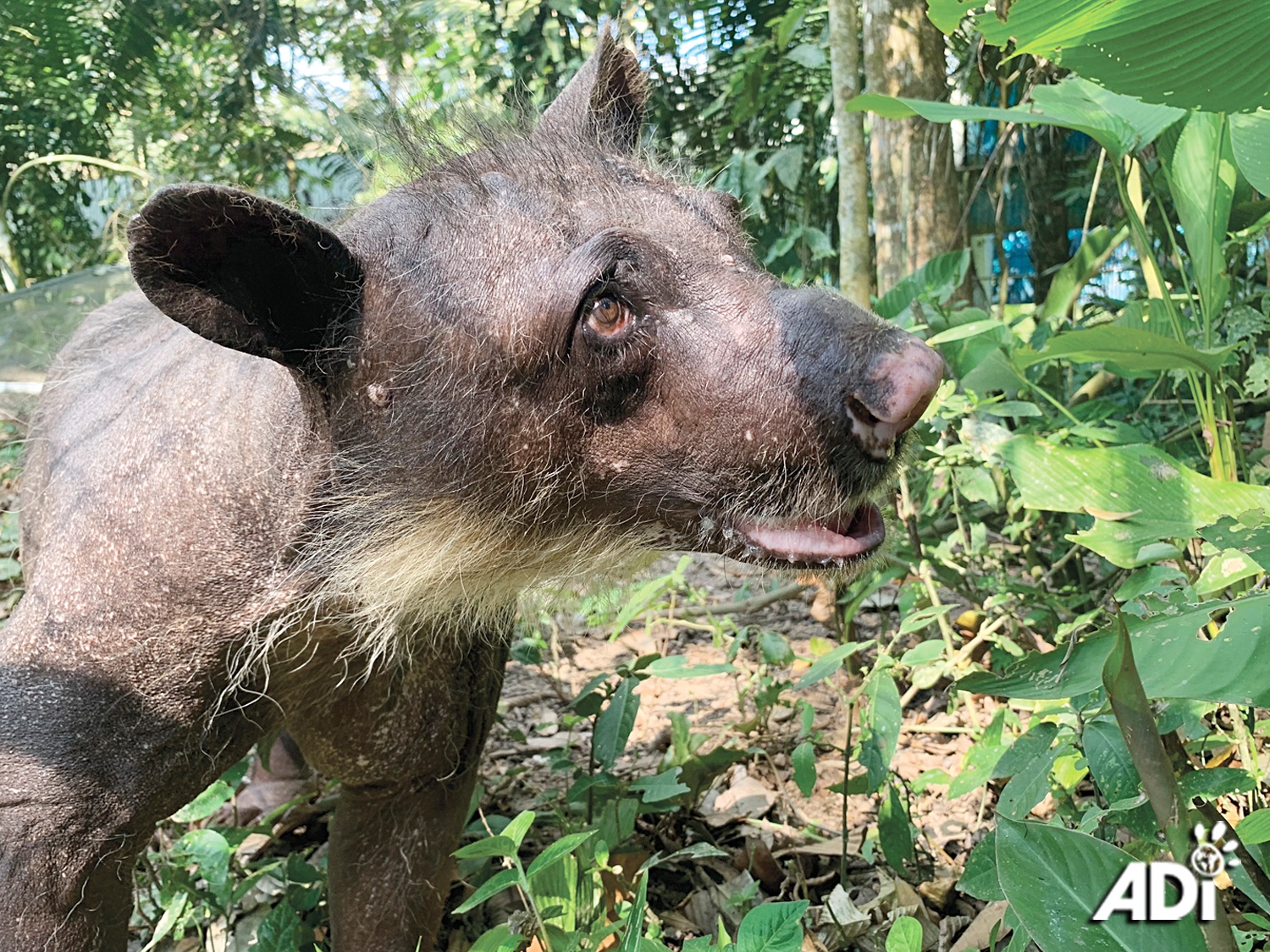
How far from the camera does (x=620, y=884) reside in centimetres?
300

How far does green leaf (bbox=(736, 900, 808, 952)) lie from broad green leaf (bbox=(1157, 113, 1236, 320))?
1.68 meters

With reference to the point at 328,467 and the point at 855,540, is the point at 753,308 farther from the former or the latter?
Answer: the point at 328,467

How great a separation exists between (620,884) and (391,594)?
1.12 metres

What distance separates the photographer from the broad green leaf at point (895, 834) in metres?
2.68

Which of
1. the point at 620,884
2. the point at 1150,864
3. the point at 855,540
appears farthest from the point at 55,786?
the point at 1150,864

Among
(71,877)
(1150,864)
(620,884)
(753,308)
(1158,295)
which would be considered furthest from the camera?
(1158,295)

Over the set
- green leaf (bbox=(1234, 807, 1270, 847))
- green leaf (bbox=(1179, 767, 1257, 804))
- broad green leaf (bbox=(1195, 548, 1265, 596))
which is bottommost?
green leaf (bbox=(1179, 767, 1257, 804))

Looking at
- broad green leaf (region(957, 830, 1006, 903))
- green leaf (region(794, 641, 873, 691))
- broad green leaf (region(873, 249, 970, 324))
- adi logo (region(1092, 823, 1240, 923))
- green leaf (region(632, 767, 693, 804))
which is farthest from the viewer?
broad green leaf (region(873, 249, 970, 324))

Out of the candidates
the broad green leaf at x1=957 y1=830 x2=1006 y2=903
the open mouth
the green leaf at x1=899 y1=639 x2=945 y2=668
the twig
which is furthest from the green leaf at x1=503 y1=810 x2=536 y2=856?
the twig

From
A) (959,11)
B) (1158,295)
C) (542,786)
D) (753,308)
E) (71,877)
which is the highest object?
(959,11)

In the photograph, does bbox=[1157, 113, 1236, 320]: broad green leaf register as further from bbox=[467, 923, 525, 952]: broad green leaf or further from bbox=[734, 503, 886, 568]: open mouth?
bbox=[467, 923, 525, 952]: broad green leaf

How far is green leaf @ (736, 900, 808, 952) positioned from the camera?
1.83 meters

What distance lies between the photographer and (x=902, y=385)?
6.10 ft

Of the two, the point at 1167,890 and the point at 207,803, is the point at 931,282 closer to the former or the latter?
the point at 1167,890
